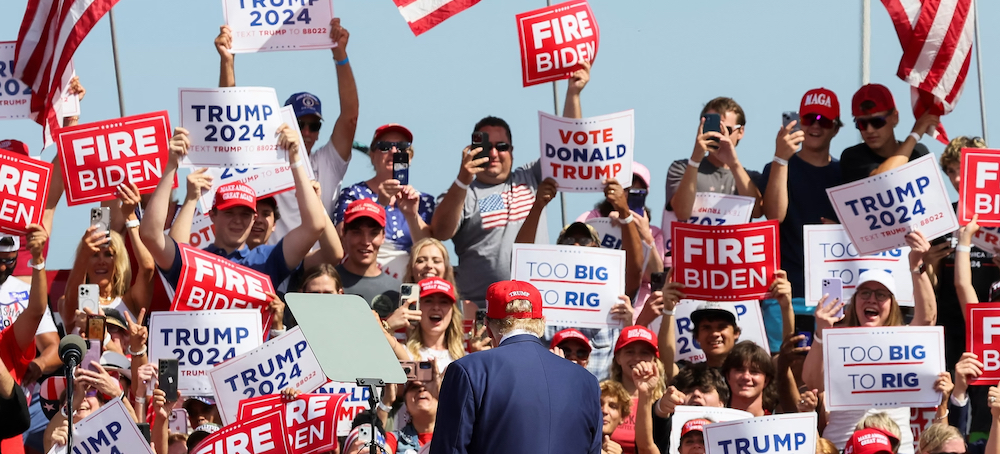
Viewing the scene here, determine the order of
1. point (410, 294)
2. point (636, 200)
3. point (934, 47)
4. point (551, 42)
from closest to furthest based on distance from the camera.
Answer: point (410, 294)
point (551, 42)
point (934, 47)
point (636, 200)

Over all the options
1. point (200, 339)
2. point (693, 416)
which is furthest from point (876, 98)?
point (200, 339)

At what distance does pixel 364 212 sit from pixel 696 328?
2270 millimetres

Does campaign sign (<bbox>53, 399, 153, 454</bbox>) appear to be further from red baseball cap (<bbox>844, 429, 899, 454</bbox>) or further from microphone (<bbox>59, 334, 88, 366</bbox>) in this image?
red baseball cap (<bbox>844, 429, 899, 454</bbox>)

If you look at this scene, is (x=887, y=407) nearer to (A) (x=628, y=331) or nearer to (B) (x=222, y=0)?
(A) (x=628, y=331)

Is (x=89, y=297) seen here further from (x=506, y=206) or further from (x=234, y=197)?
(x=506, y=206)

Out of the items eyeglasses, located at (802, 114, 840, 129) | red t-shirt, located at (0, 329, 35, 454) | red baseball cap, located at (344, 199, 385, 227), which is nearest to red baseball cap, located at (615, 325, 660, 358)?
red baseball cap, located at (344, 199, 385, 227)

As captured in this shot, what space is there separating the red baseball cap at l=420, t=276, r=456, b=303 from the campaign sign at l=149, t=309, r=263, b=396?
1.02m

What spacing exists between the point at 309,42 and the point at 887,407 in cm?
456

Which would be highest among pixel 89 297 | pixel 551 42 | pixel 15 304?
pixel 551 42

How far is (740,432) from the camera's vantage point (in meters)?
8.80

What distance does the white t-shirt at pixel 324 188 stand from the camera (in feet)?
37.3

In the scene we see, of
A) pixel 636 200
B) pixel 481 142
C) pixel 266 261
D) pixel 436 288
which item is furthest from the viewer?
pixel 636 200

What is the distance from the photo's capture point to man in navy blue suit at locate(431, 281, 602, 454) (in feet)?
21.8

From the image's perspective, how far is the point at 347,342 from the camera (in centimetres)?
686
